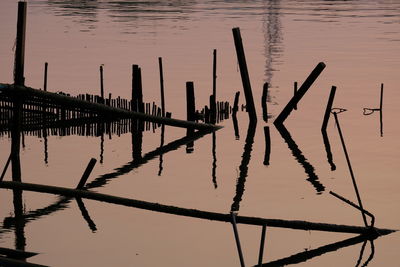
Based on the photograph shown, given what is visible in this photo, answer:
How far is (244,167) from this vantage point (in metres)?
28.9

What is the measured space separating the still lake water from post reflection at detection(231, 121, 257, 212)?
0.11m

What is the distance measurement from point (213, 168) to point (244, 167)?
2.91 feet

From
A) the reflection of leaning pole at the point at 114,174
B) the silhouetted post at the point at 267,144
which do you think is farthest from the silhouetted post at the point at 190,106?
the silhouetted post at the point at 267,144

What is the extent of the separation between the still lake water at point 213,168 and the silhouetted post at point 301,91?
615 millimetres

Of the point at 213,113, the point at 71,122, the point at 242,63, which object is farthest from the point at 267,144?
the point at 71,122

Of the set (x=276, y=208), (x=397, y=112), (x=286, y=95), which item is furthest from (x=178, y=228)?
(x=286, y=95)

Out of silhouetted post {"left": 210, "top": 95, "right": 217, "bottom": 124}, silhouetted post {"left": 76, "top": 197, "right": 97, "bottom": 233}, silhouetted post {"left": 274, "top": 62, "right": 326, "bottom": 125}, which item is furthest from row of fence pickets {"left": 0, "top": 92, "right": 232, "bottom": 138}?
silhouetted post {"left": 76, "top": 197, "right": 97, "bottom": 233}

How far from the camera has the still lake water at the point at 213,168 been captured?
20.0 m

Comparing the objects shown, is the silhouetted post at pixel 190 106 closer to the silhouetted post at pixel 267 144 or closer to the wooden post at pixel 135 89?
the wooden post at pixel 135 89

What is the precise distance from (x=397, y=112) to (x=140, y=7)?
8837cm

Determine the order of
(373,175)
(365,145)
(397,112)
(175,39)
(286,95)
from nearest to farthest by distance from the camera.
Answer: (373,175)
(365,145)
(397,112)
(286,95)
(175,39)

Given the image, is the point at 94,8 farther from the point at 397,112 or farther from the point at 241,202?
the point at 241,202

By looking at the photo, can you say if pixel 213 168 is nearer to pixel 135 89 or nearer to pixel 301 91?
pixel 135 89

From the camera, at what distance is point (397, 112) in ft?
127
